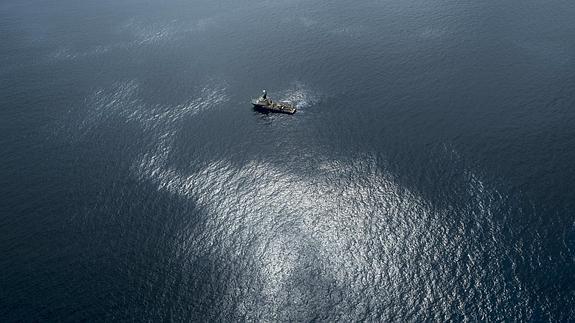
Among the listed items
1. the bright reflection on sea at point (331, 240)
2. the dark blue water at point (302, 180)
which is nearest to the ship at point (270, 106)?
the dark blue water at point (302, 180)

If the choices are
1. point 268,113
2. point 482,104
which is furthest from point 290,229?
point 482,104

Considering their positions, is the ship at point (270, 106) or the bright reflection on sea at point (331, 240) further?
the ship at point (270, 106)

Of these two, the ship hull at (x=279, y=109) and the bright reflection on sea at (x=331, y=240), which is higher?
the ship hull at (x=279, y=109)

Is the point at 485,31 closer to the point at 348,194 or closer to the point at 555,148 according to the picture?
the point at 555,148

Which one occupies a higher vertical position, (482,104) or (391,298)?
(482,104)

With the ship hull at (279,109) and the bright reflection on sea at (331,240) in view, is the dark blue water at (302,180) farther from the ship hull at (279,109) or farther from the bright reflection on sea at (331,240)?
the ship hull at (279,109)

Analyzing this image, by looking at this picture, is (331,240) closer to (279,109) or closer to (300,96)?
(279,109)
